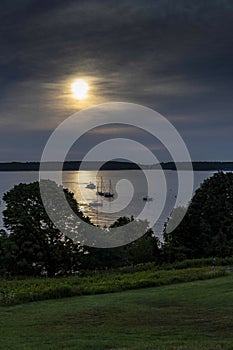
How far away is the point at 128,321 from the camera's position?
1417 cm

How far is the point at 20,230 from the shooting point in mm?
36531

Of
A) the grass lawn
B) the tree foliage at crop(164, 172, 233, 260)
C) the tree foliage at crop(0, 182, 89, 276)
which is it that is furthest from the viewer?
the tree foliage at crop(164, 172, 233, 260)

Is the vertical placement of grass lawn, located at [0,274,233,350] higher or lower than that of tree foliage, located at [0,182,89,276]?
lower

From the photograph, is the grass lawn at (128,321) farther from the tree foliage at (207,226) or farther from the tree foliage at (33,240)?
the tree foliage at (207,226)

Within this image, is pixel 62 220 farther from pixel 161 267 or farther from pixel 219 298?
pixel 219 298

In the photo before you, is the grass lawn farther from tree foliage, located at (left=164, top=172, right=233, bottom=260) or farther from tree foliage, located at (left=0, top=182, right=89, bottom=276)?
tree foliage, located at (left=164, top=172, right=233, bottom=260)

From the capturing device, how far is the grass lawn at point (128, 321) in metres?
11.2

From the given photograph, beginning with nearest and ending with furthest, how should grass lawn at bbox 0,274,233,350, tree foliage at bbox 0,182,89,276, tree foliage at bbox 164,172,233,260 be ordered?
grass lawn at bbox 0,274,233,350
tree foliage at bbox 0,182,89,276
tree foliage at bbox 164,172,233,260

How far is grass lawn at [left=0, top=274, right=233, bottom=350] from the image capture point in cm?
1121

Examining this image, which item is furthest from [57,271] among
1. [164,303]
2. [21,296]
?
[164,303]

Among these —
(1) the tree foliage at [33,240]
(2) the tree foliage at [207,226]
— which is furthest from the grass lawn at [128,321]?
(2) the tree foliage at [207,226]

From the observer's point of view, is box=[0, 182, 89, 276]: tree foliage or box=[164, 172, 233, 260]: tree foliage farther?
box=[164, 172, 233, 260]: tree foliage

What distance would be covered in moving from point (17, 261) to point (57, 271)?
3747 mm

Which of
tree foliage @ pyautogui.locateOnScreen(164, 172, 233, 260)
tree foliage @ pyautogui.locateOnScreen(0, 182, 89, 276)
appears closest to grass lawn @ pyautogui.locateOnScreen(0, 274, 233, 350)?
tree foliage @ pyautogui.locateOnScreen(0, 182, 89, 276)
